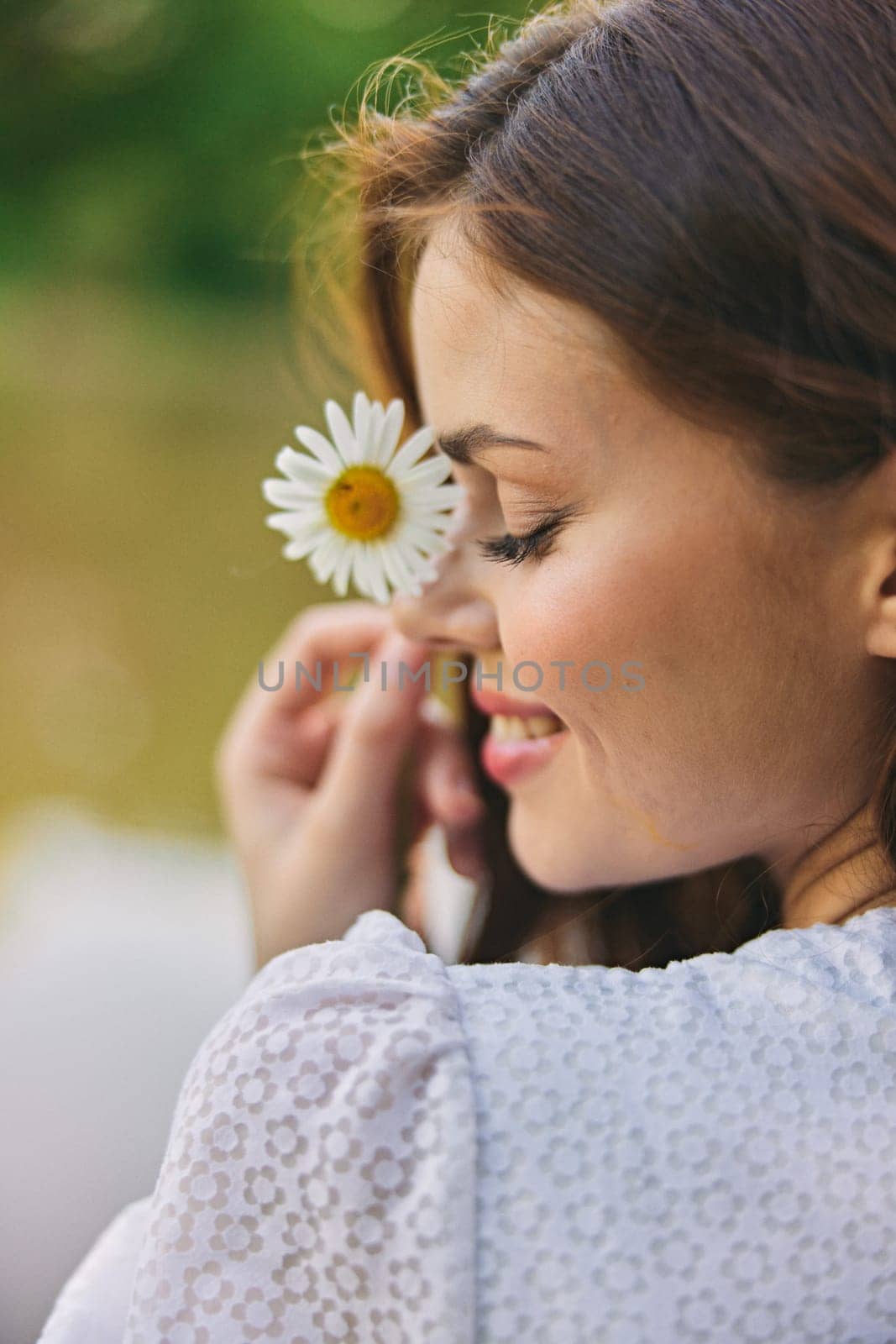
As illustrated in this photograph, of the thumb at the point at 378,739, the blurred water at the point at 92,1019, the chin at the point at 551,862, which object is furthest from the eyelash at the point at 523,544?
the blurred water at the point at 92,1019

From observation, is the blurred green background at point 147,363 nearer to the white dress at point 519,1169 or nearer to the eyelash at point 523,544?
the eyelash at point 523,544

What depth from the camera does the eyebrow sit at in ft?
2.39

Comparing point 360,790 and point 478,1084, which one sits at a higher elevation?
point 360,790

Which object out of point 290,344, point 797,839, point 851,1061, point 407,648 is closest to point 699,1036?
point 851,1061

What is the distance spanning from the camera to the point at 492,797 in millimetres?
1202

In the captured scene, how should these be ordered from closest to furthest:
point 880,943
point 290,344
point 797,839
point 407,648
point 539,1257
→ 1. point 539,1257
2. point 880,943
3. point 797,839
4. point 407,648
5. point 290,344

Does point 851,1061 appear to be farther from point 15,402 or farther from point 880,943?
point 15,402

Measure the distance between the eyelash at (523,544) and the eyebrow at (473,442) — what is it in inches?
1.9

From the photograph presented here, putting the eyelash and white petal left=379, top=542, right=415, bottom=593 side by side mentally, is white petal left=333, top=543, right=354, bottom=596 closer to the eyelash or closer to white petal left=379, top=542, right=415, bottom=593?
white petal left=379, top=542, right=415, bottom=593

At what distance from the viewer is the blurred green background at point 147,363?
282 cm

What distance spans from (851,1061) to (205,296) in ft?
11.5

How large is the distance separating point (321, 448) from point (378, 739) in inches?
13.5

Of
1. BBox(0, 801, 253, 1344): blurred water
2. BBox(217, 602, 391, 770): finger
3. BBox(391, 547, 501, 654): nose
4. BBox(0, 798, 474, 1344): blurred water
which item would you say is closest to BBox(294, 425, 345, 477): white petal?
BBox(391, 547, 501, 654): nose

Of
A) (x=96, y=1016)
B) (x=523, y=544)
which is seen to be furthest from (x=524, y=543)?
(x=96, y=1016)
